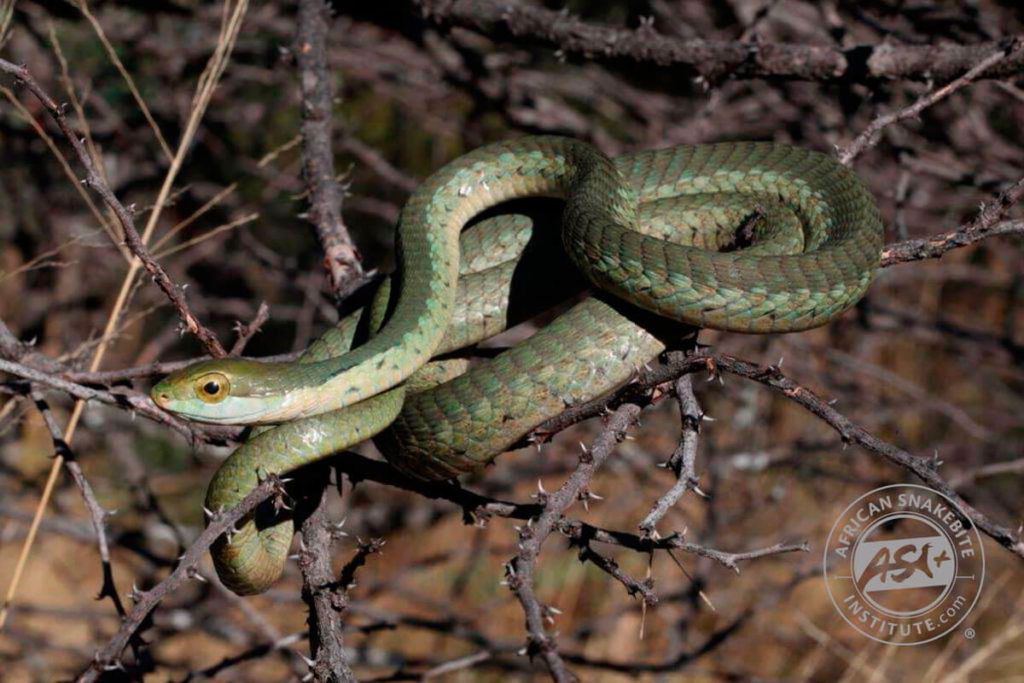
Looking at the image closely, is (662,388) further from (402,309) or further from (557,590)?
(557,590)

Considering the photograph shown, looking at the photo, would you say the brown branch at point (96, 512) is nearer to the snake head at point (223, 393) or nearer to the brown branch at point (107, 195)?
the snake head at point (223, 393)

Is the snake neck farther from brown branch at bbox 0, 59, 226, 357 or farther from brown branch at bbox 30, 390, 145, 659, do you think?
brown branch at bbox 30, 390, 145, 659

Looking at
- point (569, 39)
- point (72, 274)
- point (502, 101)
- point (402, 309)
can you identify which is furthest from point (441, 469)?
point (72, 274)

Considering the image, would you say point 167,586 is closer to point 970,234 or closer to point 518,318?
point 518,318

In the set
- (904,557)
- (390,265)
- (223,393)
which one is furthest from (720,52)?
(390,265)

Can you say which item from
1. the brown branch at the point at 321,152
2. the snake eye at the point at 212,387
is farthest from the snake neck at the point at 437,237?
the brown branch at the point at 321,152
